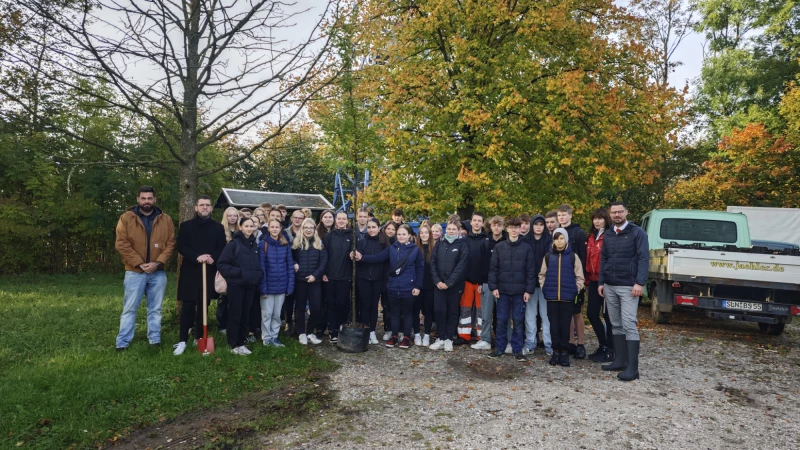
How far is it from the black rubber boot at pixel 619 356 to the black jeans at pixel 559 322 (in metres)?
0.57

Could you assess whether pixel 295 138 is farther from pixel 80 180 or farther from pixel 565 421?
pixel 80 180

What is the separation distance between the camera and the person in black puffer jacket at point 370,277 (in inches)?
268

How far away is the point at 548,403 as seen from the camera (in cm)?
459

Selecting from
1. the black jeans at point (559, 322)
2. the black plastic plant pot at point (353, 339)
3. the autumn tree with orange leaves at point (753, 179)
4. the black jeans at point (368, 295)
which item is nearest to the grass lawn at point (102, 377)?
the black plastic plant pot at point (353, 339)

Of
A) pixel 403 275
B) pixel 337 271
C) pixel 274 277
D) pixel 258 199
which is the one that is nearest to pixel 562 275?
pixel 403 275

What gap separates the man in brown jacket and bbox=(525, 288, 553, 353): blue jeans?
190 inches

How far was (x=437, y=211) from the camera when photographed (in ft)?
34.9

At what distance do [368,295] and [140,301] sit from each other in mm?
2997

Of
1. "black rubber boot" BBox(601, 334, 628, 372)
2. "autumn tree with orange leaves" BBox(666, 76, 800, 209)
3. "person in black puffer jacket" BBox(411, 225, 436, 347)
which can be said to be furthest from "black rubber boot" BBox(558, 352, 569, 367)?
"autumn tree with orange leaves" BBox(666, 76, 800, 209)

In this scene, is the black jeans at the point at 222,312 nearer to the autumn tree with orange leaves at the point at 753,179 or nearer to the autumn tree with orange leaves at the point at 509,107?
the autumn tree with orange leaves at the point at 509,107

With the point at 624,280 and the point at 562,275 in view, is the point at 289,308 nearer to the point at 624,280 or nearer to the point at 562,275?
the point at 562,275

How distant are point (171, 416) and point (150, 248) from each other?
2389 mm

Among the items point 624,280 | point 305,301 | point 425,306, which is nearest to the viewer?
point 624,280

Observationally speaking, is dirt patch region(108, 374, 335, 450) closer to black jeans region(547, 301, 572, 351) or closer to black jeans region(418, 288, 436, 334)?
black jeans region(418, 288, 436, 334)
